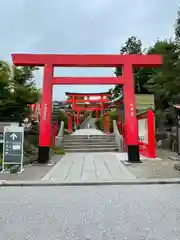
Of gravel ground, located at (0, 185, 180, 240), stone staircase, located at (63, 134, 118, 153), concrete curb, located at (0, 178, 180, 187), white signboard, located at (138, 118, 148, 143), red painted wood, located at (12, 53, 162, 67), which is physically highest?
red painted wood, located at (12, 53, 162, 67)

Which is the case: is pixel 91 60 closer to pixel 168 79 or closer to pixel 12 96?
pixel 12 96

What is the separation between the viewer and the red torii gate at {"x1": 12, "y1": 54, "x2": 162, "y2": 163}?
12.4 metres

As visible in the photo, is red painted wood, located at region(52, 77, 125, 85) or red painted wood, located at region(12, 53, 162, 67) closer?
red painted wood, located at region(12, 53, 162, 67)

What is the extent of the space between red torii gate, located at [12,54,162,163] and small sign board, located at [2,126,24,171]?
2.03 meters

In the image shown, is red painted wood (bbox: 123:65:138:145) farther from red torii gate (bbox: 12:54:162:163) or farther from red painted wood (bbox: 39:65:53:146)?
red painted wood (bbox: 39:65:53:146)

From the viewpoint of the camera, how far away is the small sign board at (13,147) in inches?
397

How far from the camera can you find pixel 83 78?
1293cm

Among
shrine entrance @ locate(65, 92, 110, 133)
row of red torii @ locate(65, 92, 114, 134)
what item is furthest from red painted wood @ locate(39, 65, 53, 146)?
row of red torii @ locate(65, 92, 114, 134)

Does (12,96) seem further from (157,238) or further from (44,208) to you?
(157,238)

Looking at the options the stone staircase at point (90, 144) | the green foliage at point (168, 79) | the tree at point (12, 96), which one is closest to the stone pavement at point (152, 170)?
the tree at point (12, 96)

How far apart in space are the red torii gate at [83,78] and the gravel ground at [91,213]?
519 centimetres

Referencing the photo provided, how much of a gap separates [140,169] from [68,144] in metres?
9.32

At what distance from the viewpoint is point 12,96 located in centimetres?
1351

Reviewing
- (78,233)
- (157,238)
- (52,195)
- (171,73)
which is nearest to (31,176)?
(52,195)
